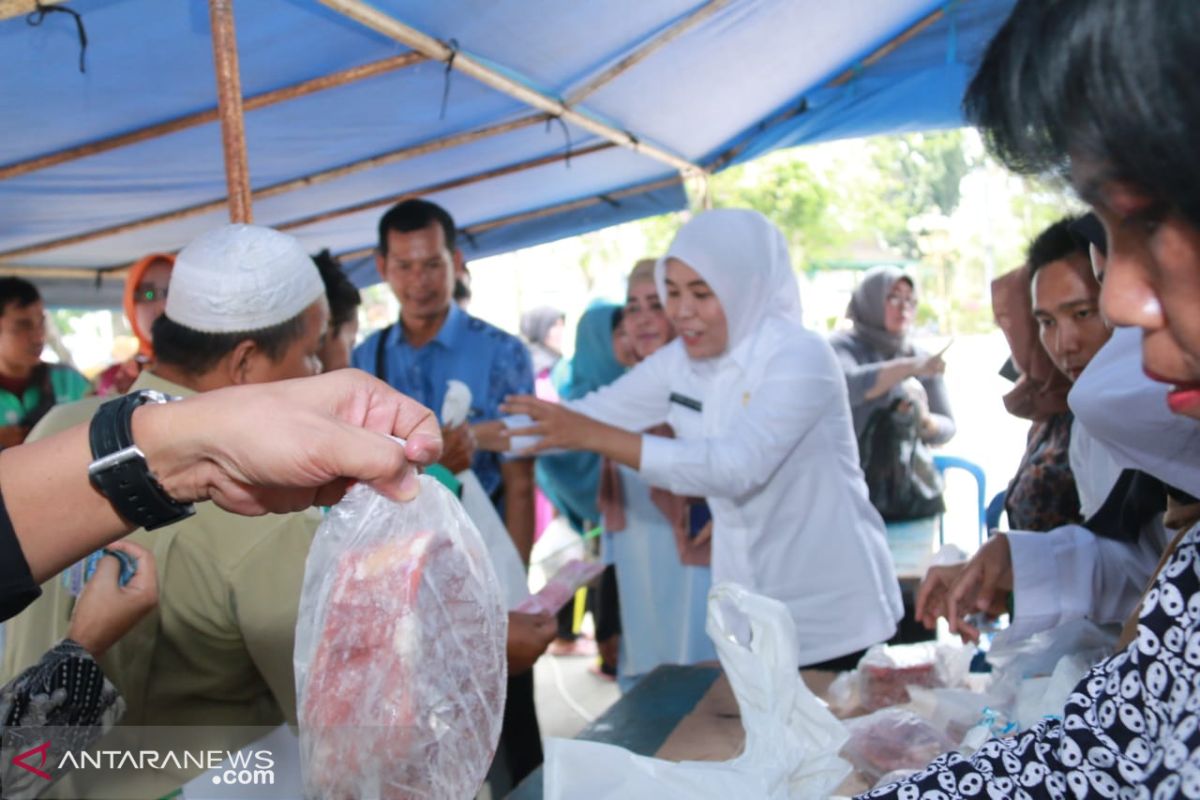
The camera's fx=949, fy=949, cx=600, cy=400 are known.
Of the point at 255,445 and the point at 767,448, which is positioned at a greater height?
the point at 255,445

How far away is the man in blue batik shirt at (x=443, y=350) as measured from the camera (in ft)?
11.8

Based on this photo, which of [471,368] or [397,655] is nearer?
[397,655]

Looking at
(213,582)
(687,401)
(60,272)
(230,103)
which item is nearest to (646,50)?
Result: (687,401)

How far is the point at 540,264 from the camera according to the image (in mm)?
30672

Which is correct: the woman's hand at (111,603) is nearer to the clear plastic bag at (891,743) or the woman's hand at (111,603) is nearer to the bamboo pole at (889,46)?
the clear plastic bag at (891,743)

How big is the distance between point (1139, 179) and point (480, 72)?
124 inches

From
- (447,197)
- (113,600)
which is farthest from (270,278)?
(447,197)

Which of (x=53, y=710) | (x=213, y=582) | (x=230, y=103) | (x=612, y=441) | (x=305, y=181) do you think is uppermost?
(x=305, y=181)

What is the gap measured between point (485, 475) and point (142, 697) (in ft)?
6.32

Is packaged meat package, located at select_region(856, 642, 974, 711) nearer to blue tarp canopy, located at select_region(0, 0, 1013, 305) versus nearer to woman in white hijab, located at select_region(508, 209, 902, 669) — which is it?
woman in white hijab, located at select_region(508, 209, 902, 669)

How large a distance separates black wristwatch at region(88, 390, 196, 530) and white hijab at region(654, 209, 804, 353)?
210cm

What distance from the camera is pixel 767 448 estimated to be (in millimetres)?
2674

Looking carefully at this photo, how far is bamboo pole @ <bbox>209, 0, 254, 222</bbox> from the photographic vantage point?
2.30 m

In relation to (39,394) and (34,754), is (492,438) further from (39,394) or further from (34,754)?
(39,394)
